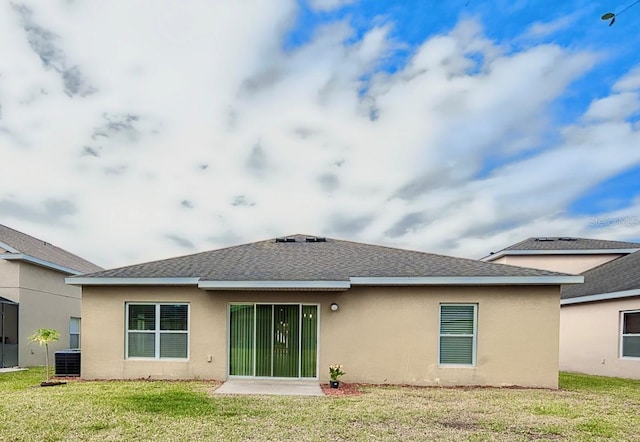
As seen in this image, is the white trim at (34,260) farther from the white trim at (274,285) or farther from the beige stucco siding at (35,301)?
the white trim at (274,285)

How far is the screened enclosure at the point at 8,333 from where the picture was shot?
43.9 feet

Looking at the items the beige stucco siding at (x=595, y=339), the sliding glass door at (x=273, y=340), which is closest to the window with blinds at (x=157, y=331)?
the sliding glass door at (x=273, y=340)

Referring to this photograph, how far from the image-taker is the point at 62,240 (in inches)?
856

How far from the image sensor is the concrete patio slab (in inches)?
340

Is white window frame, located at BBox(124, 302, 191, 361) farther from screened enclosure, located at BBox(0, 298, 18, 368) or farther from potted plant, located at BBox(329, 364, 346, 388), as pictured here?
screened enclosure, located at BBox(0, 298, 18, 368)

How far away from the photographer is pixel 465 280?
976 cm

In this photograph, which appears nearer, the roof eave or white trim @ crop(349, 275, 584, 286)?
white trim @ crop(349, 275, 584, 286)

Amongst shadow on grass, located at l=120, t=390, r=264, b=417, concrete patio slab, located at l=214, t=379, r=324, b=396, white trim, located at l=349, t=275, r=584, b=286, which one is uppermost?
white trim, located at l=349, t=275, r=584, b=286

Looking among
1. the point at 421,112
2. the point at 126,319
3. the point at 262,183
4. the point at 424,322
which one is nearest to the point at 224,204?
the point at 262,183

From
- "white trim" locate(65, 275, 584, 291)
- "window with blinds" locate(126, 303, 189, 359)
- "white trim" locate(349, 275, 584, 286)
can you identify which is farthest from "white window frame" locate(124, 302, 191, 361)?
"white trim" locate(349, 275, 584, 286)

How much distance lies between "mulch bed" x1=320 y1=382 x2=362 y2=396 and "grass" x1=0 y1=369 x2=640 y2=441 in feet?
1.33

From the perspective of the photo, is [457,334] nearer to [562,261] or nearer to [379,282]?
[379,282]

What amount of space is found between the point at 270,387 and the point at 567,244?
17.3 meters

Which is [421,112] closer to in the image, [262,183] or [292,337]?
[262,183]
